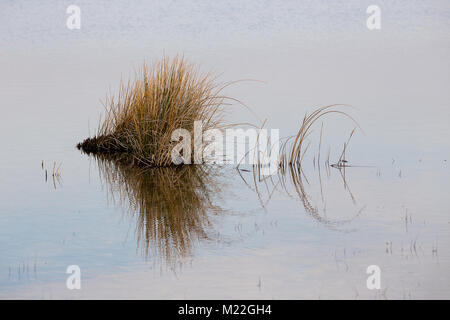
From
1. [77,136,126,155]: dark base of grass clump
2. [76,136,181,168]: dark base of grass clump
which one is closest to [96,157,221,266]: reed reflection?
[76,136,181,168]: dark base of grass clump

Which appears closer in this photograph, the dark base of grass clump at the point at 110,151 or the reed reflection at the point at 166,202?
the reed reflection at the point at 166,202

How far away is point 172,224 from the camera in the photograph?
5.73 meters

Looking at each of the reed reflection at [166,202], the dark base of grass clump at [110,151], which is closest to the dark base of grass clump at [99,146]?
the dark base of grass clump at [110,151]

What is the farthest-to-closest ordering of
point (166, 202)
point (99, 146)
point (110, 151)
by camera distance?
1. point (99, 146)
2. point (110, 151)
3. point (166, 202)

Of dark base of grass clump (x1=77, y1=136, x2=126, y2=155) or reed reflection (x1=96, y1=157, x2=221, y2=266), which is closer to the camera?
reed reflection (x1=96, y1=157, x2=221, y2=266)

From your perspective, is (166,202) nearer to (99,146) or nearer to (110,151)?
(110,151)

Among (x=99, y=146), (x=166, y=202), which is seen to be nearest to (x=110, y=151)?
(x=99, y=146)

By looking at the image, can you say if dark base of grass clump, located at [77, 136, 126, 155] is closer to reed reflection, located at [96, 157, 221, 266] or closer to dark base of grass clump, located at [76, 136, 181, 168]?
dark base of grass clump, located at [76, 136, 181, 168]

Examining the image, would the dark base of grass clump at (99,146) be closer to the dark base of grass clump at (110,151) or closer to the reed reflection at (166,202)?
the dark base of grass clump at (110,151)

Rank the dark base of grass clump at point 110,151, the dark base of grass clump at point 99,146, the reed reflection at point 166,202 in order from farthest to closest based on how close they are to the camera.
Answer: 1. the dark base of grass clump at point 99,146
2. the dark base of grass clump at point 110,151
3. the reed reflection at point 166,202

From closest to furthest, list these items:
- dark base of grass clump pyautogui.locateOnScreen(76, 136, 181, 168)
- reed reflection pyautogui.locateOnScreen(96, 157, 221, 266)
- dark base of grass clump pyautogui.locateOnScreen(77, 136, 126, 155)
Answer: reed reflection pyautogui.locateOnScreen(96, 157, 221, 266)
dark base of grass clump pyautogui.locateOnScreen(76, 136, 181, 168)
dark base of grass clump pyautogui.locateOnScreen(77, 136, 126, 155)

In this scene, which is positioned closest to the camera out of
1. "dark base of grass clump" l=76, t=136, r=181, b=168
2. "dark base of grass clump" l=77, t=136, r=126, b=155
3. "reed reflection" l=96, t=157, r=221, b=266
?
"reed reflection" l=96, t=157, r=221, b=266

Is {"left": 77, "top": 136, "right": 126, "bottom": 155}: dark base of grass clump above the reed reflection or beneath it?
above
